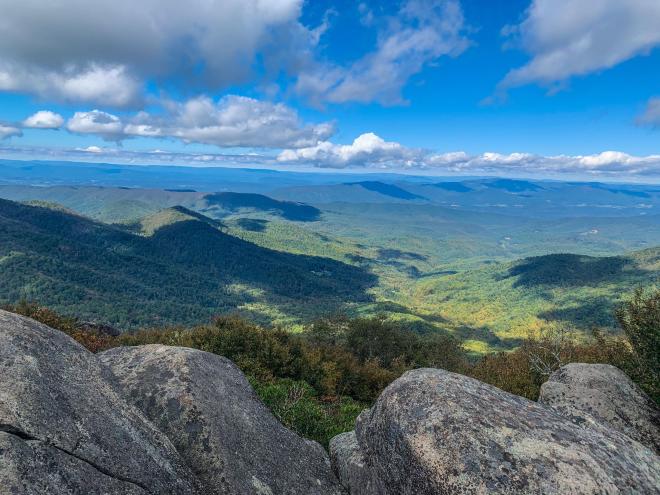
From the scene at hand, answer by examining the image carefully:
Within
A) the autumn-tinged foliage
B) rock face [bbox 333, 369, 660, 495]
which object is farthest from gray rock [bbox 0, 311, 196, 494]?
the autumn-tinged foliage

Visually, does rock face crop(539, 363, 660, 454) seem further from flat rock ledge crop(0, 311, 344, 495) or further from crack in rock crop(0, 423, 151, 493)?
crack in rock crop(0, 423, 151, 493)

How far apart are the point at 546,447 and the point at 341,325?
9012 centimetres

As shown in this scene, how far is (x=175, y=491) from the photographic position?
10008mm

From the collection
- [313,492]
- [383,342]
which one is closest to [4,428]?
[313,492]

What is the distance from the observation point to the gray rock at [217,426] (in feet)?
38.7

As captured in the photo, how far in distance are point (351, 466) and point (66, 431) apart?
→ 356 inches

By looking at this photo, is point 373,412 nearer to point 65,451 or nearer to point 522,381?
point 65,451

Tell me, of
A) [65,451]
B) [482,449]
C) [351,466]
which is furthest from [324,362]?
[65,451]

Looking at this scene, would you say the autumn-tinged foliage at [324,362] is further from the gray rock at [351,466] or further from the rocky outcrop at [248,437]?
the rocky outcrop at [248,437]

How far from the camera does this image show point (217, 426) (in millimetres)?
12594

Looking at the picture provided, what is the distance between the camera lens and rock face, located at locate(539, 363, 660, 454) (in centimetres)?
1474

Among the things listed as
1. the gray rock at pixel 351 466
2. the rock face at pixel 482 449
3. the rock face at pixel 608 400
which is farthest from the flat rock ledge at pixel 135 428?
the rock face at pixel 608 400

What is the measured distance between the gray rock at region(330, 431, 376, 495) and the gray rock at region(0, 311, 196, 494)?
5630 millimetres

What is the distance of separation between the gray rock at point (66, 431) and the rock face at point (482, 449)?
6027 millimetres
